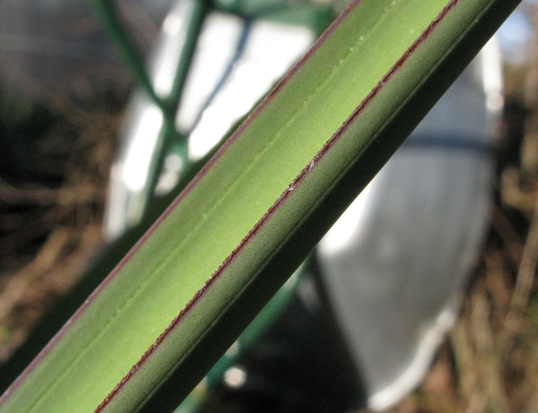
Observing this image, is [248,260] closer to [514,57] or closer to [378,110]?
[378,110]

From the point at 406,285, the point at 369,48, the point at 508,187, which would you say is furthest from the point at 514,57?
the point at 369,48

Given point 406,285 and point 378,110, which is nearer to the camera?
point 378,110

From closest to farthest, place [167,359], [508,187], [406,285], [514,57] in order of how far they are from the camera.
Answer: [167,359] < [406,285] < [508,187] < [514,57]

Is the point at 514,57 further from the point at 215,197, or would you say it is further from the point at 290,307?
the point at 215,197

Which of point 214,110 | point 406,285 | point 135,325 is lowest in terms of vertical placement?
point 406,285

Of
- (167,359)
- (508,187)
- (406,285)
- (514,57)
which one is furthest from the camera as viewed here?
(514,57)

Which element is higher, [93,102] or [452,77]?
[452,77]

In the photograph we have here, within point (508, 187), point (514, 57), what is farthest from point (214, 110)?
point (514, 57)
